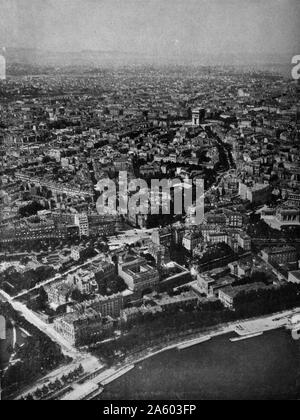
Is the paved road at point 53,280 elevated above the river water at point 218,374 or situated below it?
above

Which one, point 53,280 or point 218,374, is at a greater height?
point 53,280

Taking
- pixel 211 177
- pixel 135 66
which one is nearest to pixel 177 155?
pixel 211 177

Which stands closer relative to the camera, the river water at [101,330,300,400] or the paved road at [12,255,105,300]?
the river water at [101,330,300,400]

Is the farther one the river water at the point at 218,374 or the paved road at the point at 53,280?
the paved road at the point at 53,280

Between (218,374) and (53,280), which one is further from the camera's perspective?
(53,280)

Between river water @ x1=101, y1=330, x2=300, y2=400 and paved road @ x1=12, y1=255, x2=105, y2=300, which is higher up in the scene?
paved road @ x1=12, y1=255, x2=105, y2=300

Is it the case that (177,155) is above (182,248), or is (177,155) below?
above
